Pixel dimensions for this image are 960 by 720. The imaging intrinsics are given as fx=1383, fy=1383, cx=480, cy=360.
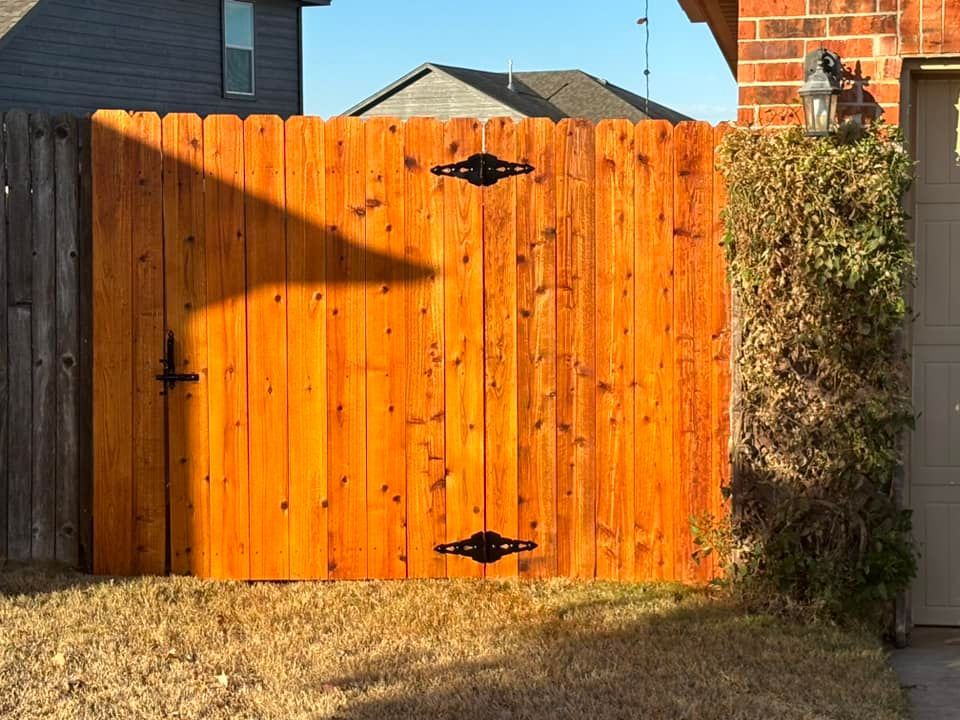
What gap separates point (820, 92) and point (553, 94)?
21947mm

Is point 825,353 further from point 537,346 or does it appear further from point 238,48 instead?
point 238,48

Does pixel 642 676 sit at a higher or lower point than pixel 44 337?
lower

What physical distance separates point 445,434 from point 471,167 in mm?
1215

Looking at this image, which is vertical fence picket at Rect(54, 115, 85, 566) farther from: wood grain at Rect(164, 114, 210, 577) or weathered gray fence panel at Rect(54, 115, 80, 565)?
wood grain at Rect(164, 114, 210, 577)

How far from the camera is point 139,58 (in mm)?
18109

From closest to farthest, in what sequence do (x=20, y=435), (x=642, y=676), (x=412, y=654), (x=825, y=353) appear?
1. (x=642, y=676)
2. (x=412, y=654)
3. (x=825, y=353)
4. (x=20, y=435)

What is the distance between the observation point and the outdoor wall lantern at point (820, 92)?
5.45 m

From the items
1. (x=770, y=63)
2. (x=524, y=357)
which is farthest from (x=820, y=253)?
(x=524, y=357)

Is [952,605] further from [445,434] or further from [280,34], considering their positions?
[280,34]

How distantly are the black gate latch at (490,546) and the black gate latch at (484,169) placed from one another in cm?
160

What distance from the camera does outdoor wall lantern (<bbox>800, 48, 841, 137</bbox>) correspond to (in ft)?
17.9

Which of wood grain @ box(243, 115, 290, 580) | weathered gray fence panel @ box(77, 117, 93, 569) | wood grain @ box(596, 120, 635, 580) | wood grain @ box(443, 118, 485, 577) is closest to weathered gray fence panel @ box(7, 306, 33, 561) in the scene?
weathered gray fence panel @ box(77, 117, 93, 569)

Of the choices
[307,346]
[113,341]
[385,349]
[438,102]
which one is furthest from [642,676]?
[438,102]

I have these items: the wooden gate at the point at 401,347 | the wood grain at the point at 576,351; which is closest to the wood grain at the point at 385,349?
the wooden gate at the point at 401,347
